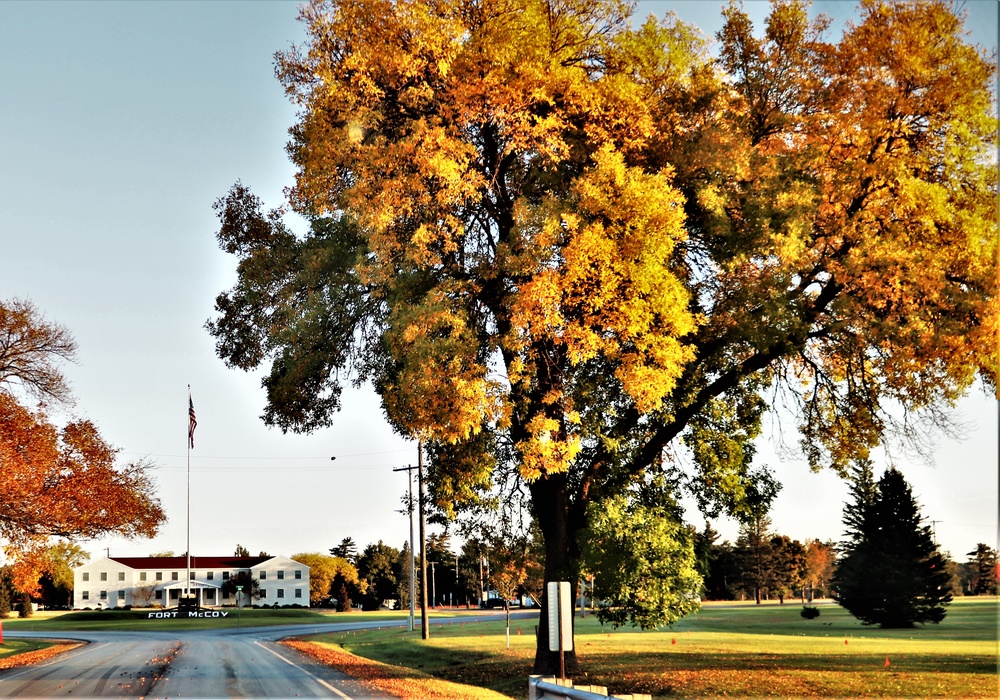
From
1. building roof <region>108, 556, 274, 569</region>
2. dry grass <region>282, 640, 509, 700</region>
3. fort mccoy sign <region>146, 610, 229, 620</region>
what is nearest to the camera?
dry grass <region>282, 640, 509, 700</region>

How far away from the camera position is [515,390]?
2181 cm

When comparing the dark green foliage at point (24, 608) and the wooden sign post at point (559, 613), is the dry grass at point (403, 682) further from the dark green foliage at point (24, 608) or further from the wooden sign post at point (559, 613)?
the dark green foliage at point (24, 608)

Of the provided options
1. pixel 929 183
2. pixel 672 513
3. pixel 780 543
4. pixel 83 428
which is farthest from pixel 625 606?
pixel 780 543

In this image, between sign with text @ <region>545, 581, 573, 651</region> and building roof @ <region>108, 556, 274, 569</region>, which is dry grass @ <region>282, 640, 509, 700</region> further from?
building roof @ <region>108, 556, 274, 569</region>

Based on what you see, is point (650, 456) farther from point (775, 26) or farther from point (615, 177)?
point (775, 26)

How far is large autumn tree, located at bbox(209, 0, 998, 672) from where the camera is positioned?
2020 centimetres

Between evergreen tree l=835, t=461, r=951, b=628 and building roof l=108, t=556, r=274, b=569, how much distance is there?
90.8 m

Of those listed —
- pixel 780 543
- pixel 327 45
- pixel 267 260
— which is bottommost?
pixel 780 543

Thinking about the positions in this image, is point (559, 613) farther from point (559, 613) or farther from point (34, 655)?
point (34, 655)

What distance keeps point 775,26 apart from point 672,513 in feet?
36.3

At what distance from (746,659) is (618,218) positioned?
16.8 m

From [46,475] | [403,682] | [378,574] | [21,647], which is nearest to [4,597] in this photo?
[378,574]

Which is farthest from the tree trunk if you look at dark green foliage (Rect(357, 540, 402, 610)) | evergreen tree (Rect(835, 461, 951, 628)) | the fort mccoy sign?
dark green foliage (Rect(357, 540, 402, 610))

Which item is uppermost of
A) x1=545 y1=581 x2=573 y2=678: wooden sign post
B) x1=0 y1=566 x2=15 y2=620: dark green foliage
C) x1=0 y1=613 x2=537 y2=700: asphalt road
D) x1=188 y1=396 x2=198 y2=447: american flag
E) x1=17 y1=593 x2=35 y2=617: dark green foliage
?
x1=188 y1=396 x2=198 y2=447: american flag
